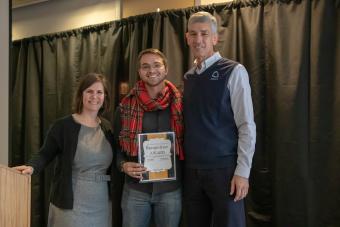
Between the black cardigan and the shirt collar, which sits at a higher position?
the shirt collar

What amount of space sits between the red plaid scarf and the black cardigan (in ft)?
0.55

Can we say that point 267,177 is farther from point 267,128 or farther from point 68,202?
point 68,202

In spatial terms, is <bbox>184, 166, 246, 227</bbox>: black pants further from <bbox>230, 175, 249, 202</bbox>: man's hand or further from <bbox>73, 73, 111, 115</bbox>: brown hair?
<bbox>73, 73, 111, 115</bbox>: brown hair

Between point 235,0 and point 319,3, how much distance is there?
1.70 ft

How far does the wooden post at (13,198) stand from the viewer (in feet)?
3.19

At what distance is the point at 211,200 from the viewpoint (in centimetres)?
166

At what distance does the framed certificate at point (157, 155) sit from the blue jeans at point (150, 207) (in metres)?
0.10

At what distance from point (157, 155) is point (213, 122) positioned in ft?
1.02

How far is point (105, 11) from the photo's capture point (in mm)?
3031

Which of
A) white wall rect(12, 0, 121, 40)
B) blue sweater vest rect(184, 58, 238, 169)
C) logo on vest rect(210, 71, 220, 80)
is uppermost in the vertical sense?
white wall rect(12, 0, 121, 40)

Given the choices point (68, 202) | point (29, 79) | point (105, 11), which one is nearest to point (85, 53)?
point (105, 11)

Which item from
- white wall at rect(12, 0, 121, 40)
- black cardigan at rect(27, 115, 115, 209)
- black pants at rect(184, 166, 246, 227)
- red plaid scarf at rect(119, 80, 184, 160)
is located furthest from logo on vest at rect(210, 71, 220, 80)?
white wall at rect(12, 0, 121, 40)

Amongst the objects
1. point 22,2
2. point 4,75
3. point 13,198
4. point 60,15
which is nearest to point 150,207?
point 13,198

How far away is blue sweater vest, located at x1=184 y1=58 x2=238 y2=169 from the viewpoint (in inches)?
63.6
